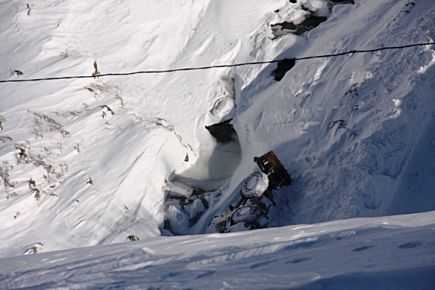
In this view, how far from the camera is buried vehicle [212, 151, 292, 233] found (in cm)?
834

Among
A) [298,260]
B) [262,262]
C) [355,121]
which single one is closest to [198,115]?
[355,121]

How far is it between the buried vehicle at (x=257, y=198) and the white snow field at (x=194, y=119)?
18 cm

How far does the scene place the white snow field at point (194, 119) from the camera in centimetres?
768

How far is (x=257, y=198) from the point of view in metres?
8.46

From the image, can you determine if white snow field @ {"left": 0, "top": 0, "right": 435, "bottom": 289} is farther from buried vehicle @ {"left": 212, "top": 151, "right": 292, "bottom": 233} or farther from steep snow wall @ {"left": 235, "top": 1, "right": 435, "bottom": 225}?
buried vehicle @ {"left": 212, "top": 151, "right": 292, "bottom": 233}

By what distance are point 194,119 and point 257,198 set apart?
290cm

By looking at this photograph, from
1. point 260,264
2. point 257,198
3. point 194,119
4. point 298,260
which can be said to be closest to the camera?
point 298,260

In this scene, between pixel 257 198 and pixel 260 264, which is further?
pixel 257 198

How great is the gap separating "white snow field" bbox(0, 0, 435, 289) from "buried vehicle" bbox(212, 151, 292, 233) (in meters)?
0.18

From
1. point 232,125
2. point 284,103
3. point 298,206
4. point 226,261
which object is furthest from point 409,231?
point 232,125

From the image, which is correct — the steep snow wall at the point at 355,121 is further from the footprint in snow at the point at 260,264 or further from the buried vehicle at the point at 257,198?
the footprint in snow at the point at 260,264

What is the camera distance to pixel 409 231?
4.02 m

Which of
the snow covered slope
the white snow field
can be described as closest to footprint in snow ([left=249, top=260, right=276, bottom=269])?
the snow covered slope

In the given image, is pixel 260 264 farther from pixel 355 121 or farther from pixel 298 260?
pixel 355 121
